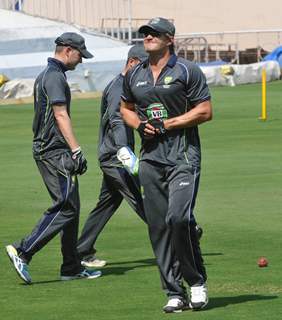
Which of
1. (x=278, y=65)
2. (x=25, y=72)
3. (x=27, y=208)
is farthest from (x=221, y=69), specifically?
(x=27, y=208)

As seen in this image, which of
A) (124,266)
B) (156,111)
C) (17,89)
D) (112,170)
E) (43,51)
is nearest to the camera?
(156,111)

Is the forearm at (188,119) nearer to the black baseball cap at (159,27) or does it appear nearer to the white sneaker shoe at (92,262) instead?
the black baseball cap at (159,27)

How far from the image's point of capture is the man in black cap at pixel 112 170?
1080cm

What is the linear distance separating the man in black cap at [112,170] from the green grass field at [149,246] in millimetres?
318

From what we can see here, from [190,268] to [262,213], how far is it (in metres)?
5.49

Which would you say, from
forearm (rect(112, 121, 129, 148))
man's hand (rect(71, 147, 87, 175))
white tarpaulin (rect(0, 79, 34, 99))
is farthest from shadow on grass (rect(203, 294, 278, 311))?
white tarpaulin (rect(0, 79, 34, 99))

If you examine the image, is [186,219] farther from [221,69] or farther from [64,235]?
[221,69]

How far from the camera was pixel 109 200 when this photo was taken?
37.3ft

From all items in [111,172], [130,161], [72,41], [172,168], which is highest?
[72,41]

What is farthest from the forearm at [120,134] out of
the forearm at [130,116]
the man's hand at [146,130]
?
the man's hand at [146,130]

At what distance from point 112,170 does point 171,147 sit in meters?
2.37

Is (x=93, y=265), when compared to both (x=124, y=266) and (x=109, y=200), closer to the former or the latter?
(x=124, y=266)

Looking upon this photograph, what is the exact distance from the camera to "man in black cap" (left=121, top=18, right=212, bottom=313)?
872cm

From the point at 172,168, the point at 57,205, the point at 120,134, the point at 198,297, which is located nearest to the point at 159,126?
the point at 172,168
